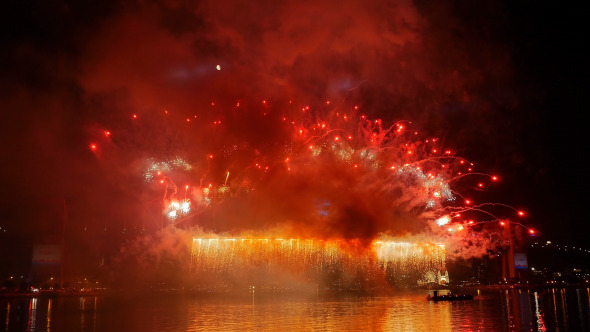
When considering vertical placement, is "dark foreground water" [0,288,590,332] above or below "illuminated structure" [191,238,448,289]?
below

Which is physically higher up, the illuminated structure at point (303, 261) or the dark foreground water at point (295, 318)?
the illuminated structure at point (303, 261)

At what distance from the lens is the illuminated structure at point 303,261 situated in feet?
82.0

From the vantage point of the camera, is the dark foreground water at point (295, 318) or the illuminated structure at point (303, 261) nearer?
the dark foreground water at point (295, 318)

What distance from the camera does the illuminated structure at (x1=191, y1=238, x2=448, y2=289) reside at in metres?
25.0

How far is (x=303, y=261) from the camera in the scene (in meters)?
26.3

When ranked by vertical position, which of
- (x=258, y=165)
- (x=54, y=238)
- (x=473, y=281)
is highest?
(x=258, y=165)

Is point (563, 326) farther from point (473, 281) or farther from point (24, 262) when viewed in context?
point (24, 262)

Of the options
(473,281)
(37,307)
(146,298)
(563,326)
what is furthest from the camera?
(473,281)

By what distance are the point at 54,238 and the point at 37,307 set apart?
791 centimetres

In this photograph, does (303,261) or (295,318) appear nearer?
(295,318)

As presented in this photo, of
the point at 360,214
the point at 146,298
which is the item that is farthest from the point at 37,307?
the point at 360,214

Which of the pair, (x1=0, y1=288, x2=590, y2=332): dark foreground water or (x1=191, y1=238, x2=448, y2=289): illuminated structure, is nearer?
(x1=0, y1=288, x2=590, y2=332): dark foreground water

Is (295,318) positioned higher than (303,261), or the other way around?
(303,261)

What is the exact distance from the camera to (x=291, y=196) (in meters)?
22.7
